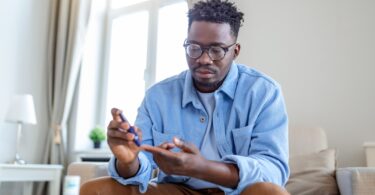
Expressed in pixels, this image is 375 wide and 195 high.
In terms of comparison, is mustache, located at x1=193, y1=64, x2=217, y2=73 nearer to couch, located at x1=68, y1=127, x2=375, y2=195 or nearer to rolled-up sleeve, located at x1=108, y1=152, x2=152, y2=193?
rolled-up sleeve, located at x1=108, y1=152, x2=152, y2=193

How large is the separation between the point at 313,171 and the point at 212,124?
0.73m

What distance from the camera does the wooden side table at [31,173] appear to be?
2.46 meters

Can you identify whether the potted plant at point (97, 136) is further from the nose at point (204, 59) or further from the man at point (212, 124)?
the nose at point (204, 59)

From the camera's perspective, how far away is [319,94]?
2217 millimetres

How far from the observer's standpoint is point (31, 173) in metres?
2.60

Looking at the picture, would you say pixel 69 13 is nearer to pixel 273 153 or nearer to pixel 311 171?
pixel 311 171

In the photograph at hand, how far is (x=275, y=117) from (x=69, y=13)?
270 centimetres

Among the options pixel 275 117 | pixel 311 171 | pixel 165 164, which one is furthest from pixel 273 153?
pixel 311 171

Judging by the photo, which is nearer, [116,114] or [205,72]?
[116,114]

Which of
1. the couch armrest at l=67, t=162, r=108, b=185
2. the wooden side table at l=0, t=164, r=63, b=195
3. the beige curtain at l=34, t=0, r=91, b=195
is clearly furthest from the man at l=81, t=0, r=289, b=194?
the beige curtain at l=34, t=0, r=91, b=195

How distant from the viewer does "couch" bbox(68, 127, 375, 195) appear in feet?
4.72

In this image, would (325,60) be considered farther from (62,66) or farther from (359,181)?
(62,66)

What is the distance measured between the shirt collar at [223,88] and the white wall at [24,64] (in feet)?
7.26

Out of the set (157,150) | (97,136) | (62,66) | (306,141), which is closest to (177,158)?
(157,150)
